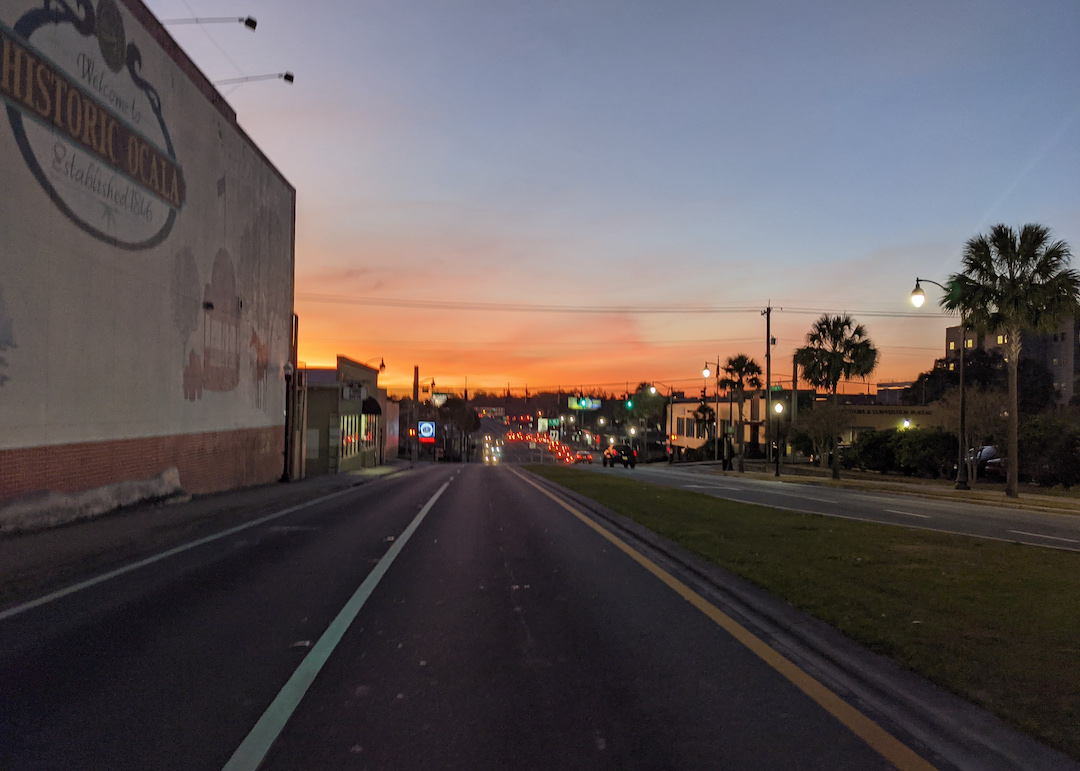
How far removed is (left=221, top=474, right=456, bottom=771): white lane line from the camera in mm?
4000

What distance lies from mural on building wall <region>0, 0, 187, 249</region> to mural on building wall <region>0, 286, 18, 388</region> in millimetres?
2606

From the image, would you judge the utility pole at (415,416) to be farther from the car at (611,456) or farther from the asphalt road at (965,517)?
the asphalt road at (965,517)

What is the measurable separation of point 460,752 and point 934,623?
4.58m

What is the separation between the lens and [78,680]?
5219mm

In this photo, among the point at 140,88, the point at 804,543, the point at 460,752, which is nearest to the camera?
the point at 460,752

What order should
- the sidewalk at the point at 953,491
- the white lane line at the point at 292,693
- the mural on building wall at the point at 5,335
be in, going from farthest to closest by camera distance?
1. the sidewalk at the point at 953,491
2. the mural on building wall at the point at 5,335
3. the white lane line at the point at 292,693

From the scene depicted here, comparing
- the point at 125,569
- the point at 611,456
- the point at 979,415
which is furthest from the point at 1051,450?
the point at 125,569

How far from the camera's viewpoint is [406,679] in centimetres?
523

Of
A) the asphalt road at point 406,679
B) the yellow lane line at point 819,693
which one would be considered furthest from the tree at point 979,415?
the asphalt road at point 406,679

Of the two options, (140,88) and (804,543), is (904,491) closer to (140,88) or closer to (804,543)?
(804,543)

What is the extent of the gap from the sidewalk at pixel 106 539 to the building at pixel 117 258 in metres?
1.20

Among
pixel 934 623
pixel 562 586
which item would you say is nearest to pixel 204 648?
pixel 562 586

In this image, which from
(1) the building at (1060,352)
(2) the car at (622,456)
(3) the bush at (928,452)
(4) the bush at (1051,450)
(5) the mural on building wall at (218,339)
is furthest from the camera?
(1) the building at (1060,352)

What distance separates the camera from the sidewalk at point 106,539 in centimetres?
862
